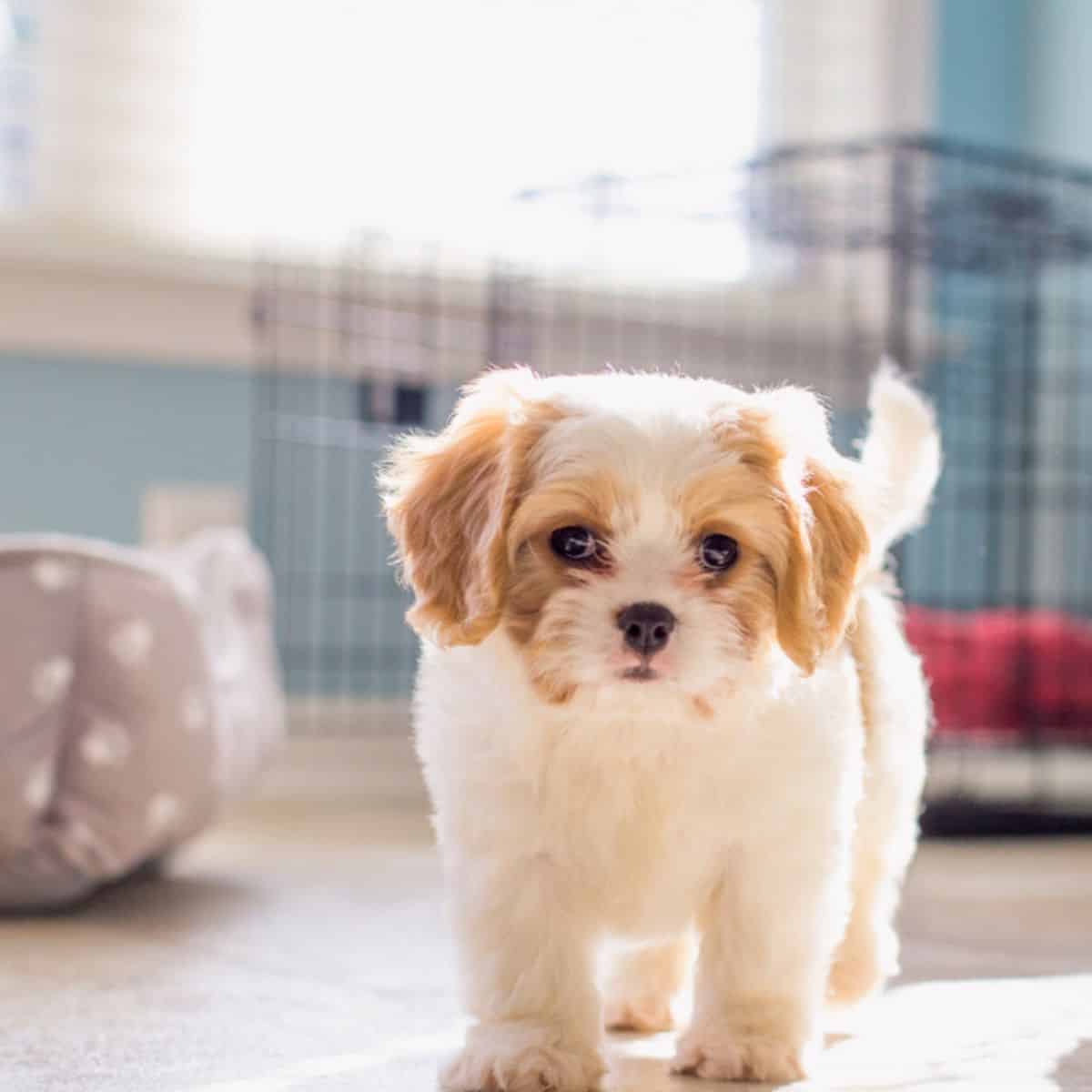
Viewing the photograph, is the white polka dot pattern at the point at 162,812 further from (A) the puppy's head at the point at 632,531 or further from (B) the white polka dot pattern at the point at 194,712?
(A) the puppy's head at the point at 632,531

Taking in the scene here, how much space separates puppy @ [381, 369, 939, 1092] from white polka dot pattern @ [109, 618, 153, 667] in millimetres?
941

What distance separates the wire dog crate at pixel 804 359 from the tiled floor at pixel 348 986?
0.69 metres

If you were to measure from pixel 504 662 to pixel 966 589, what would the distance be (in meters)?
3.19

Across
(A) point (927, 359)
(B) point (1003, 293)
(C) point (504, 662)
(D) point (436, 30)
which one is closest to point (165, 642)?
(C) point (504, 662)

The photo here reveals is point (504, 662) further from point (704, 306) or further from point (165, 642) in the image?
point (704, 306)

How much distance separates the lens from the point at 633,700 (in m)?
1.34

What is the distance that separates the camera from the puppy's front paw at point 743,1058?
4.80 ft

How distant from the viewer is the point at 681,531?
53.4 inches

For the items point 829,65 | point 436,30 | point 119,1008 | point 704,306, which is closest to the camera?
point 119,1008

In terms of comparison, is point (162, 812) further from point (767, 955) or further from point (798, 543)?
point (798, 543)

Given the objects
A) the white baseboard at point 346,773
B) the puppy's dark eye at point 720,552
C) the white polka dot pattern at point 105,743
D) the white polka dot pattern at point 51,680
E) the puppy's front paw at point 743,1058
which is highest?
the puppy's dark eye at point 720,552

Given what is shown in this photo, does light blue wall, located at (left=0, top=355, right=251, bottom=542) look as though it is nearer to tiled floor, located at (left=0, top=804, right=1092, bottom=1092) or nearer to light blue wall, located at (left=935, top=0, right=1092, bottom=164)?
tiled floor, located at (left=0, top=804, right=1092, bottom=1092)

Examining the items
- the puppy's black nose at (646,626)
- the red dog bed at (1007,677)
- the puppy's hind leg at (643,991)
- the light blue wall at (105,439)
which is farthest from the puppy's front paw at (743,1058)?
the light blue wall at (105,439)

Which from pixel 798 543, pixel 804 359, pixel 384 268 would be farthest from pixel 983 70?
pixel 798 543
